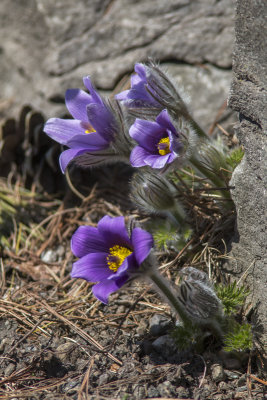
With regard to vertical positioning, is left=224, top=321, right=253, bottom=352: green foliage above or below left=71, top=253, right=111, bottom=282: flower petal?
below

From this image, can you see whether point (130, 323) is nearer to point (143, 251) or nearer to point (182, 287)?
point (182, 287)

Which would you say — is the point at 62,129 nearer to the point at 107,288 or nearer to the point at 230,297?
the point at 107,288

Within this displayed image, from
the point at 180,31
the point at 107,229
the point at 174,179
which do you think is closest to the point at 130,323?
the point at 107,229

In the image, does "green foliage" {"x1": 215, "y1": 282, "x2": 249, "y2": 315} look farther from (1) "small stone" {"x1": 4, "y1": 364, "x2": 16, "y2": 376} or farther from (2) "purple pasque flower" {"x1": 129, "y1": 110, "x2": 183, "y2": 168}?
(1) "small stone" {"x1": 4, "y1": 364, "x2": 16, "y2": 376}

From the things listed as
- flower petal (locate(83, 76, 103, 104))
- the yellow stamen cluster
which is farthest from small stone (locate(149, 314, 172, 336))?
flower petal (locate(83, 76, 103, 104))

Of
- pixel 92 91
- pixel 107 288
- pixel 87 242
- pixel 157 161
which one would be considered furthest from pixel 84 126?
pixel 107 288

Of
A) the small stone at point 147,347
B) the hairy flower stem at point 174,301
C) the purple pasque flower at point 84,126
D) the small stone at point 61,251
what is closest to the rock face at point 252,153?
the hairy flower stem at point 174,301

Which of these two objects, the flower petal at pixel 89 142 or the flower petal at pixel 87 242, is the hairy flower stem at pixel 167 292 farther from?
the flower petal at pixel 89 142
